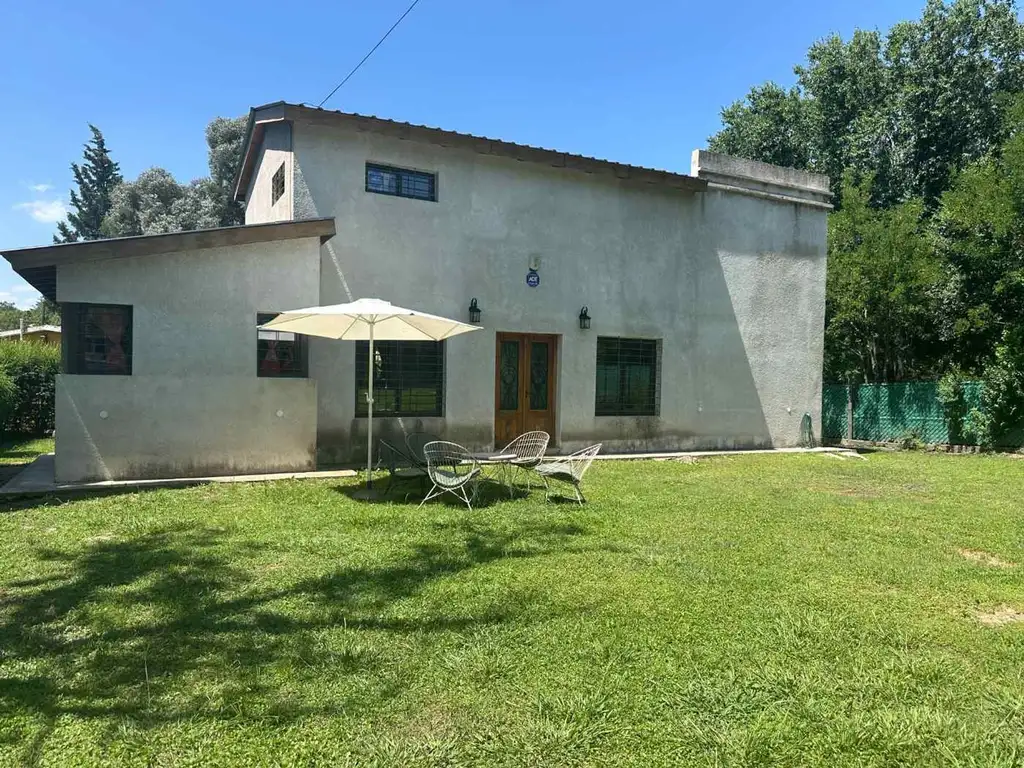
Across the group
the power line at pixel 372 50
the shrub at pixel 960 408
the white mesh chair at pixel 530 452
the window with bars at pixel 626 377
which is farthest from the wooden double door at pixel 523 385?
the shrub at pixel 960 408

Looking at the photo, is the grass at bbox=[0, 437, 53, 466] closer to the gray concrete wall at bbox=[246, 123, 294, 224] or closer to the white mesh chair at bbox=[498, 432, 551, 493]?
the gray concrete wall at bbox=[246, 123, 294, 224]

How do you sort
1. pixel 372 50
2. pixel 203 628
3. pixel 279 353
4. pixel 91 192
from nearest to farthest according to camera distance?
1. pixel 203 628
2. pixel 279 353
3. pixel 372 50
4. pixel 91 192

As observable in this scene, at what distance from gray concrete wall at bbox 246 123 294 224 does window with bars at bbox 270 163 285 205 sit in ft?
0.23

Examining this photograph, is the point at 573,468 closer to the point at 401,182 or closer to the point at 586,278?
the point at 586,278

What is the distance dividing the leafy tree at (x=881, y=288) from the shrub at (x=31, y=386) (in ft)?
67.0

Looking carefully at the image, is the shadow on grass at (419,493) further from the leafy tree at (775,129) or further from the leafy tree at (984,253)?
the leafy tree at (775,129)

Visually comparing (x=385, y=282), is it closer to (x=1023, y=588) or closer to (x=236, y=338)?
(x=236, y=338)

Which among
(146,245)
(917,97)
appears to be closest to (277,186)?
(146,245)

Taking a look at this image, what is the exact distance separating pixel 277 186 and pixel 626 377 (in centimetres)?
749

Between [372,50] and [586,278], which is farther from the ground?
[372,50]

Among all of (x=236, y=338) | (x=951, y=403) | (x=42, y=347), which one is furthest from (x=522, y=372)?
(x=42, y=347)

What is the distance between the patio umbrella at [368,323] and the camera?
24.3ft

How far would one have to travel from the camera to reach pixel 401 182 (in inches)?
418

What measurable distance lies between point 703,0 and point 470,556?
11.7 metres
